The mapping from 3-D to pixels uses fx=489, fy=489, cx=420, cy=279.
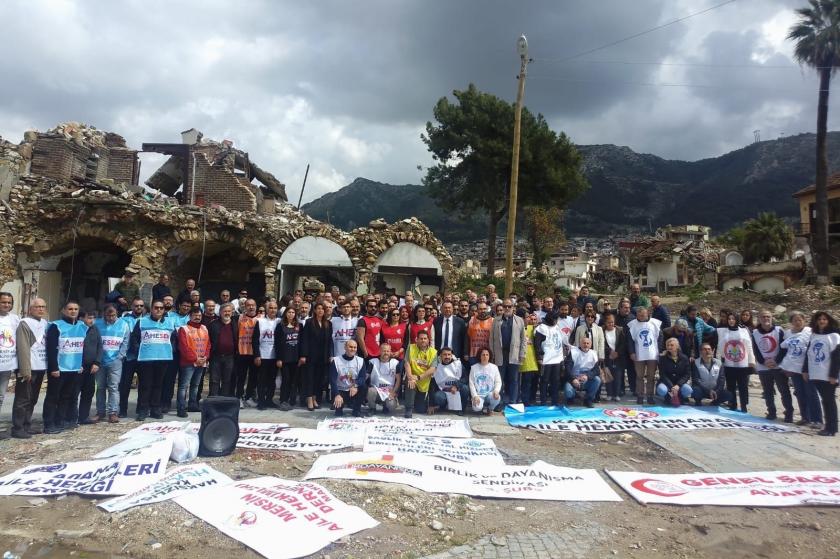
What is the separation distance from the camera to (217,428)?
199 inches

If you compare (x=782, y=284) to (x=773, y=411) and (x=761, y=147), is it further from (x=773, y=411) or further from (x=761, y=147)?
(x=761, y=147)

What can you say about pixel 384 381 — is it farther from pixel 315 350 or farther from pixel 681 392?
pixel 681 392

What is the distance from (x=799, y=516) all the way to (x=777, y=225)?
44.1 metres

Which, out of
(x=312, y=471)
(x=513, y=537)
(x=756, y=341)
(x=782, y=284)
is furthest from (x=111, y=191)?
(x=782, y=284)

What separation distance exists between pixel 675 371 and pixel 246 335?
6787 mm

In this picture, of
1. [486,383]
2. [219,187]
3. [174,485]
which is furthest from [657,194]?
[174,485]

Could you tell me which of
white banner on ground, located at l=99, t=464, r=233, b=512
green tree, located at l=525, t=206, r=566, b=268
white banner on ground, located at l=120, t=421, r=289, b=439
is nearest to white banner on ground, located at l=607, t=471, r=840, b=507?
white banner on ground, located at l=99, t=464, r=233, b=512

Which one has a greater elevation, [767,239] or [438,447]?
[767,239]

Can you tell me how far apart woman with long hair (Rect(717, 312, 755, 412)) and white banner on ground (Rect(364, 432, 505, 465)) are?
4.41 m

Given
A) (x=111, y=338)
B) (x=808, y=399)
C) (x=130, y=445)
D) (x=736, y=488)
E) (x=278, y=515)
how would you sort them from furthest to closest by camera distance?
(x=808, y=399) < (x=111, y=338) < (x=130, y=445) < (x=736, y=488) < (x=278, y=515)

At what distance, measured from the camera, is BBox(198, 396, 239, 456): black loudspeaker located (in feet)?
16.4

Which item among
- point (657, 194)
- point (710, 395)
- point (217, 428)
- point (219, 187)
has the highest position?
point (657, 194)

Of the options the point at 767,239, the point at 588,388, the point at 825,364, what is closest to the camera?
the point at 825,364

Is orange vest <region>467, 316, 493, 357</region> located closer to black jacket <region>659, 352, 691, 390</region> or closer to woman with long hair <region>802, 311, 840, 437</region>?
black jacket <region>659, 352, 691, 390</region>
